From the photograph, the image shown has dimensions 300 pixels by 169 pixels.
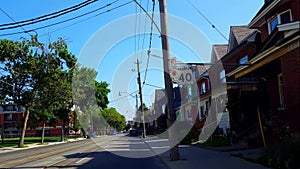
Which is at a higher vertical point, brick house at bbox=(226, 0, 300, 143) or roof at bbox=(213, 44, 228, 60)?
roof at bbox=(213, 44, 228, 60)

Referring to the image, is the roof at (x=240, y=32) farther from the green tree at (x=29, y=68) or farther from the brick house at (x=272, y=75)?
the green tree at (x=29, y=68)

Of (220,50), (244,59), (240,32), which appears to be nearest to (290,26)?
(244,59)

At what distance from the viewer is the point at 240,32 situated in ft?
91.2

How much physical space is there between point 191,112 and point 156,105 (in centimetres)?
3381

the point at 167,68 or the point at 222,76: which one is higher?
the point at 222,76

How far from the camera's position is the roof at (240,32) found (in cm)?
2694

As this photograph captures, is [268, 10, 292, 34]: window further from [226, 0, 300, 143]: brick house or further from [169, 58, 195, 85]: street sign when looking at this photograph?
[169, 58, 195, 85]: street sign

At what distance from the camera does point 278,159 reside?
10.4 metres

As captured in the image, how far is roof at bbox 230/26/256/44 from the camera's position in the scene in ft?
88.4

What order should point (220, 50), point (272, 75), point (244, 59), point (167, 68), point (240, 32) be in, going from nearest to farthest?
1. point (167, 68)
2. point (272, 75)
3. point (244, 59)
4. point (240, 32)
5. point (220, 50)

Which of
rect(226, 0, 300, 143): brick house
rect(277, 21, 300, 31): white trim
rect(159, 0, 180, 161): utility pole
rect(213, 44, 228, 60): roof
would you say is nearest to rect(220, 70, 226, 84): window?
rect(213, 44, 228, 60): roof

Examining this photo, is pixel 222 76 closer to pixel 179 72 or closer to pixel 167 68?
pixel 179 72

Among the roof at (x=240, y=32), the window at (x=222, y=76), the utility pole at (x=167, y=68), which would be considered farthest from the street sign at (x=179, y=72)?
the window at (x=222, y=76)

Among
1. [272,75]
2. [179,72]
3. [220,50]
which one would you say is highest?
[220,50]
